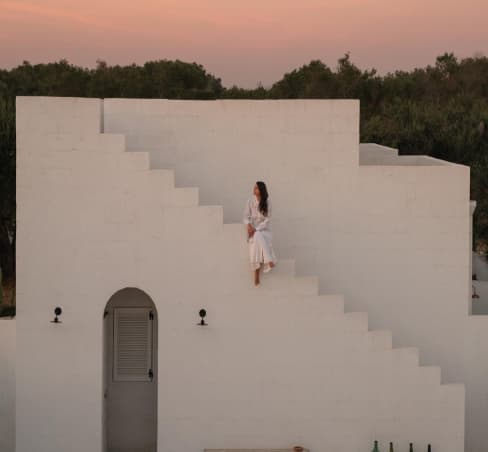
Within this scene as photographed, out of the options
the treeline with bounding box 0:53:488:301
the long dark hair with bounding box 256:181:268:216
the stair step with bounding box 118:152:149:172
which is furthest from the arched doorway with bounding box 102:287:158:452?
the treeline with bounding box 0:53:488:301

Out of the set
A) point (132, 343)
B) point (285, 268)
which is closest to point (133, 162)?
point (285, 268)

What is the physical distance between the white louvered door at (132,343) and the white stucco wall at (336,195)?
2057mm

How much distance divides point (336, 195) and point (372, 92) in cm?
3320

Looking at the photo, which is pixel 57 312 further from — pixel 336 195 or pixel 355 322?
pixel 336 195

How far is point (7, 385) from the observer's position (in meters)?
16.0

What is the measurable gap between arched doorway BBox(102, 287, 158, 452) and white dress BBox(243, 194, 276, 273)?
2.26 m

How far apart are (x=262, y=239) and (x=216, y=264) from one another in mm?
820

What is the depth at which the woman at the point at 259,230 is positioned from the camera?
15.1 metres

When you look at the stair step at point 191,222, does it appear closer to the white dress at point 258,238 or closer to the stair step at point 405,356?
the white dress at point 258,238

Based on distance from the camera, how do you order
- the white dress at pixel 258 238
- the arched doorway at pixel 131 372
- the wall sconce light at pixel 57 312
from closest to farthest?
the white dress at pixel 258 238
the wall sconce light at pixel 57 312
the arched doorway at pixel 131 372

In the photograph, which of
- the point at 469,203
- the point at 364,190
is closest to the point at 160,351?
the point at 364,190

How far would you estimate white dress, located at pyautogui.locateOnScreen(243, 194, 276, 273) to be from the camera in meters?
15.0

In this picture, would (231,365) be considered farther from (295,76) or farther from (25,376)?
(295,76)

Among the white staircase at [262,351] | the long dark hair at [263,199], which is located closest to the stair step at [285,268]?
the white staircase at [262,351]
